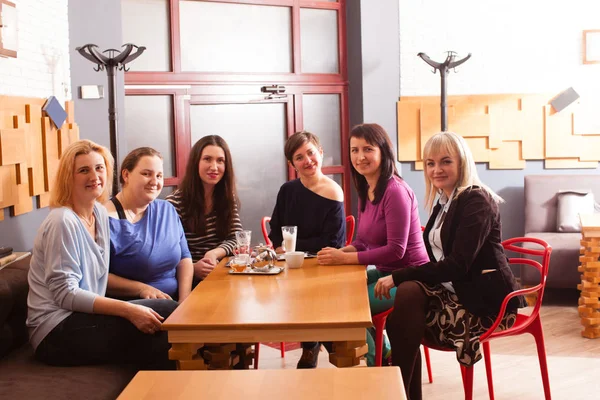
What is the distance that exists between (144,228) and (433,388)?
1.66 m

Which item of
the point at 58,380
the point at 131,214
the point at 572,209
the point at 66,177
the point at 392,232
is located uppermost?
the point at 66,177

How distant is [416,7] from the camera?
6219mm

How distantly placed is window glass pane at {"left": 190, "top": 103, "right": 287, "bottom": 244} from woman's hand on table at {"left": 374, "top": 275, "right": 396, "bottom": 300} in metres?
3.16

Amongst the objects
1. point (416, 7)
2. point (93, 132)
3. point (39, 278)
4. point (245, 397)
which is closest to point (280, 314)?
point (245, 397)

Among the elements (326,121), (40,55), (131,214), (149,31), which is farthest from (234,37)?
(131,214)

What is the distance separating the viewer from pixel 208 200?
151 inches

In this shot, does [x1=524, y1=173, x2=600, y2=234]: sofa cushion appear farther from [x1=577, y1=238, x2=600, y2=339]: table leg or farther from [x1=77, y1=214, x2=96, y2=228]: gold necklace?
[x1=77, y1=214, x2=96, y2=228]: gold necklace

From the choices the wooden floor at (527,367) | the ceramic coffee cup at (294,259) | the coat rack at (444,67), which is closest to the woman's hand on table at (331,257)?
the ceramic coffee cup at (294,259)

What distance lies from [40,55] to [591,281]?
3.59 m

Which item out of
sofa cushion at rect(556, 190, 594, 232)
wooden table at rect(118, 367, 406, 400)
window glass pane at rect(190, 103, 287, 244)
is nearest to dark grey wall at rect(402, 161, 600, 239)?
sofa cushion at rect(556, 190, 594, 232)

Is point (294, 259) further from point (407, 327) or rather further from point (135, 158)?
point (135, 158)

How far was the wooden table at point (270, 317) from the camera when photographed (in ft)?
7.51

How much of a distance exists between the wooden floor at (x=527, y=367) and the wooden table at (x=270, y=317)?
1296 millimetres

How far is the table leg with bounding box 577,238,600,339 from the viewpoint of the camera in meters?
4.58
